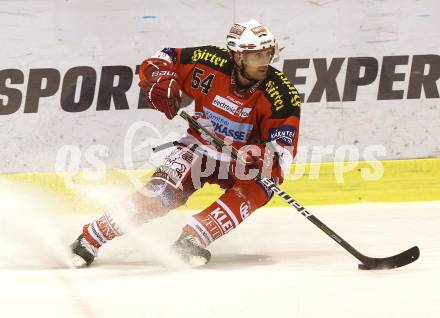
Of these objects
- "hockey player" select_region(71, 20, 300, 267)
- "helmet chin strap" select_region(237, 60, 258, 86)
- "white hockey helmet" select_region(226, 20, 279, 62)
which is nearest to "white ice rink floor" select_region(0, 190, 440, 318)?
"hockey player" select_region(71, 20, 300, 267)

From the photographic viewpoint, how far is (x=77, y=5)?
685cm

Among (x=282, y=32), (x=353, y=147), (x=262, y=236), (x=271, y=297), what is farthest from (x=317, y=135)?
(x=271, y=297)

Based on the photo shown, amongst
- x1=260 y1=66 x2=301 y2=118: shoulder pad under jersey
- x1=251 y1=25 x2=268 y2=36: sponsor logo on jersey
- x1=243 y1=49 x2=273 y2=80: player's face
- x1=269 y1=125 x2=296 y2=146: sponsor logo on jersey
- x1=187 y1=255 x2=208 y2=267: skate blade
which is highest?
x1=251 y1=25 x2=268 y2=36: sponsor logo on jersey

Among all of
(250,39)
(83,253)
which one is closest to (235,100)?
(250,39)

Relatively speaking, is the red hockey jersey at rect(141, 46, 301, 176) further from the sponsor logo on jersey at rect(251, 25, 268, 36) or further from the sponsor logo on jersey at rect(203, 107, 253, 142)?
the sponsor logo on jersey at rect(251, 25, 268, 36)

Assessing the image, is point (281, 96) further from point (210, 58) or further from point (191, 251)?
point (191, 251)

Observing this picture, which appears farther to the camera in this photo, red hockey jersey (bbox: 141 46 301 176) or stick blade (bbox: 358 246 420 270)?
red hockey jersey (bbox: 141 46 301 176)

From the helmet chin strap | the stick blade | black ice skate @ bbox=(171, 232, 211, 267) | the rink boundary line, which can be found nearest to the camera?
the stick blade

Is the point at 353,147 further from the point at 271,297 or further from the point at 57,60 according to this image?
the point at 271,297

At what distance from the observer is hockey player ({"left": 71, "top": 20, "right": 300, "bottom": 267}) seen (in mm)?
4680

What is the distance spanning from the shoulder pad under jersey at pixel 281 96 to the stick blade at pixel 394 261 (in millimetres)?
879

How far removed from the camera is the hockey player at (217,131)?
4.68 m

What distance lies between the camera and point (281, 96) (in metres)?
4.78

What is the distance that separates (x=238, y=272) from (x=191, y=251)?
341mm
